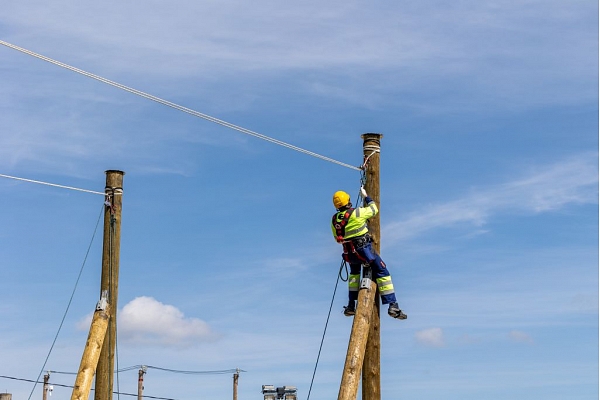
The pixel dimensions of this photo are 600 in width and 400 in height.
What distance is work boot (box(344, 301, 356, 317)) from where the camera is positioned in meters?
12.8

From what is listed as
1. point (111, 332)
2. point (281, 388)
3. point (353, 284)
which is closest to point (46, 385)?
point (281, 388)

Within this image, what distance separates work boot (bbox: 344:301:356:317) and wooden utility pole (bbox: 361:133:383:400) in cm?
31

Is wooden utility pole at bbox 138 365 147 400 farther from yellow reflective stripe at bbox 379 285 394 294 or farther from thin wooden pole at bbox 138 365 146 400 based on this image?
yellow reflective stripe at bbox 379 285 394 294

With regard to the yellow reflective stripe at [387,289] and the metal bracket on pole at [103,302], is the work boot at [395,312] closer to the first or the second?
the yellow reflective stripe at [387,289]

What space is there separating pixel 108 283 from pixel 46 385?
96.8 feet

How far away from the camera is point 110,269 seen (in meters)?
16.2

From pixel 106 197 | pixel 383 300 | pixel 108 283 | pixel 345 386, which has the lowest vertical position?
pixel 345 386

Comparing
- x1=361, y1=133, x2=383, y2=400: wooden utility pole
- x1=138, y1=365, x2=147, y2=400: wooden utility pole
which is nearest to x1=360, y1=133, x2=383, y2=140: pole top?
x1=361, y1=133, x2=383, y2=400: wooden utility pole

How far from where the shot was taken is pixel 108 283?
16156 mm

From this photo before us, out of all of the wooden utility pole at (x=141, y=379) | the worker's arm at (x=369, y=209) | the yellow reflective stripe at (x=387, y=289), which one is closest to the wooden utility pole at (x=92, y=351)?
the yellow reflective stripe at (x=387, y=289)

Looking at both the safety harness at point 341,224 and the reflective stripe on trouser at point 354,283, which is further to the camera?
the reflective stripe on trouser at point 354,283

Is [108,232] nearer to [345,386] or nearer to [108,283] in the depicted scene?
[108,283]

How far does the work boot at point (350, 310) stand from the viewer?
12752 millimetres

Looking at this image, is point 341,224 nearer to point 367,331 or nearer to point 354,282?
point 354,282
